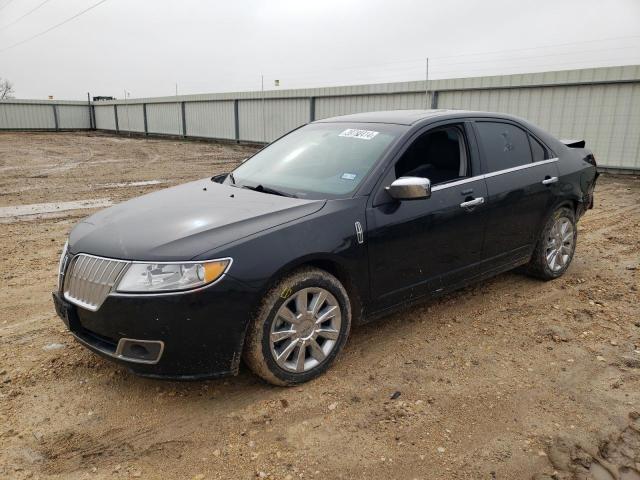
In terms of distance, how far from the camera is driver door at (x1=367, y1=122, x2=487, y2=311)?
3.53m

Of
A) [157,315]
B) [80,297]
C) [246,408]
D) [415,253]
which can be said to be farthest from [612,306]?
[80,297]

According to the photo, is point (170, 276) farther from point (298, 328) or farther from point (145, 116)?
point (145, 116)

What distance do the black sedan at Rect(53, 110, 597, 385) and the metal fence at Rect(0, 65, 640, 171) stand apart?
8.55 metres

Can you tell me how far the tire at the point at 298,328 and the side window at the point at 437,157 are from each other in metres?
1.06

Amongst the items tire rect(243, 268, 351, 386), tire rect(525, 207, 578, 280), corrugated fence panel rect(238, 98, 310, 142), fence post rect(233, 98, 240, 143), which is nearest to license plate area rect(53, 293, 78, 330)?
tire rect(243, 268, 351, 386)

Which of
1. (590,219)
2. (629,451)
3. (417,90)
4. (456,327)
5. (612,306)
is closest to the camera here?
(629,451)

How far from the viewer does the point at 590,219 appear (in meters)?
7.95

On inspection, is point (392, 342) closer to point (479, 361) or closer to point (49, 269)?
point (479, 361)

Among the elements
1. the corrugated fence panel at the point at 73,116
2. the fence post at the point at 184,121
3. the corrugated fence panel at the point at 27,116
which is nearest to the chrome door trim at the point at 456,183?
the fence post at the point at 184,121

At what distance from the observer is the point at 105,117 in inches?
1507

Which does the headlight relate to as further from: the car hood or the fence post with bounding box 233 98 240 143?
the fence post with bounding box 233 98 240 143

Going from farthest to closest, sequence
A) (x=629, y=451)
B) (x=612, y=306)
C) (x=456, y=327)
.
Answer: (x=612, y=306), (x=456, y=327), (x=629, y=451)

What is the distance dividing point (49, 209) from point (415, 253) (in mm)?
7589

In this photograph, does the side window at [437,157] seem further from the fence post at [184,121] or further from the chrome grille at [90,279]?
the fence post at [184,121]
